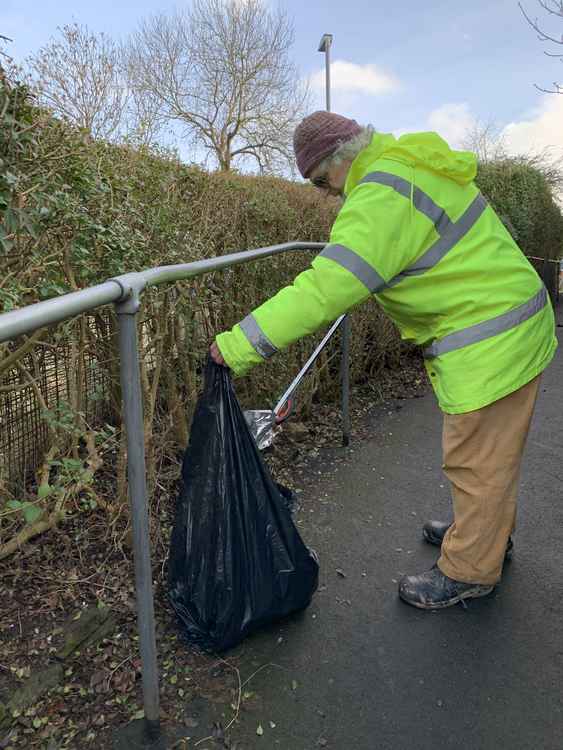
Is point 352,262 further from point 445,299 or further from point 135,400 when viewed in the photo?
point 135,400

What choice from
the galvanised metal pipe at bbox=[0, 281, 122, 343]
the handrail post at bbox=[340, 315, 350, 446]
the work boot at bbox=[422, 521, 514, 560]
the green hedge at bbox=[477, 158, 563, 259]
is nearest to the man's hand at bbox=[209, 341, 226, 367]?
the galvanised metal pipe at bbox=[0, 281, 122, 343]

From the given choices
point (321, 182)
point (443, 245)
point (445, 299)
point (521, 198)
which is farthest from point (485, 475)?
point (521, 198)

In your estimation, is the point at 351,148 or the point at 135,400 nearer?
the point at 135,400

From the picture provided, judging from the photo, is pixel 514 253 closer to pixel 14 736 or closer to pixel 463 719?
pixel 463 719

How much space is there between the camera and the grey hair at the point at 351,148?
72.2 inches

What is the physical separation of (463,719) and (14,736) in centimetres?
126

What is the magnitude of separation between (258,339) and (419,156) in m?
0.75

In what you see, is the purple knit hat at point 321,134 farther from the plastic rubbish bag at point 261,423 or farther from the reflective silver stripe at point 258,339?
the plastic rubbish bag at point 261,423

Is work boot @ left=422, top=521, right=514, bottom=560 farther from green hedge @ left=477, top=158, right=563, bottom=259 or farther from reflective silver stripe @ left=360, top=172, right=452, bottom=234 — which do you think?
green hedge @ left=477, top=158, right=563, bottom=259

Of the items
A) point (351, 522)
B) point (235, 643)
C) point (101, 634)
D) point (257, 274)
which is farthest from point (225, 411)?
point (257, 274)

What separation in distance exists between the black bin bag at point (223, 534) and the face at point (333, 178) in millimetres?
745

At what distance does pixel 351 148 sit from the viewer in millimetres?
1833

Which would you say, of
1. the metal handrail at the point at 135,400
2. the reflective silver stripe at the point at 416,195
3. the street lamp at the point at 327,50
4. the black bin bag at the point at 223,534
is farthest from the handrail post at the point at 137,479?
the street lamp at the point at 327,50

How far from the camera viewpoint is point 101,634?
1.92 m
